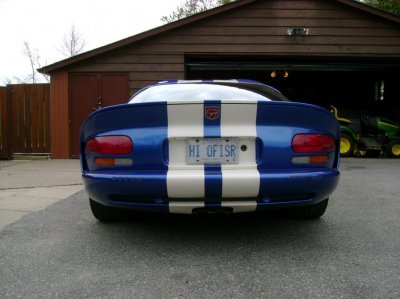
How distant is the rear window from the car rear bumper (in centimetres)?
86

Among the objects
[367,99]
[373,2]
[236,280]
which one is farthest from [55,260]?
[373,2]

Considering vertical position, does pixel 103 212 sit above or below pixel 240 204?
below

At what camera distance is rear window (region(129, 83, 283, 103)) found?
3.16m

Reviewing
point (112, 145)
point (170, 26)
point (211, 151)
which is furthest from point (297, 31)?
point (112, 145)

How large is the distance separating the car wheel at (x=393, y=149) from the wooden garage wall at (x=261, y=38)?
8.00ft

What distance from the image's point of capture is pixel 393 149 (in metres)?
10.4

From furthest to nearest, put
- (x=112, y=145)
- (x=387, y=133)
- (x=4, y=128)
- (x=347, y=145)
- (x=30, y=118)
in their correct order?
(x=387, y=133), (x=347, y=145), (x=30, y=118), (x=4, y=128), (x=112, y=145)

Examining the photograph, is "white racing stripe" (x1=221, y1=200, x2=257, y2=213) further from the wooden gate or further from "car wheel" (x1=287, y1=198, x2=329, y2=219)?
the wooden gate

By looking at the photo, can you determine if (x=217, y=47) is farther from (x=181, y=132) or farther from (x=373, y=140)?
(x=181, y=132)

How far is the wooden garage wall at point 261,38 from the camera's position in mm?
9391

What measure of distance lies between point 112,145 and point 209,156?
0.64 m

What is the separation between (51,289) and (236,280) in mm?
1021

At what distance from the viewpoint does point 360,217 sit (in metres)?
3.62

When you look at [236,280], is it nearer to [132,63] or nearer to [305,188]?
[305,188]
